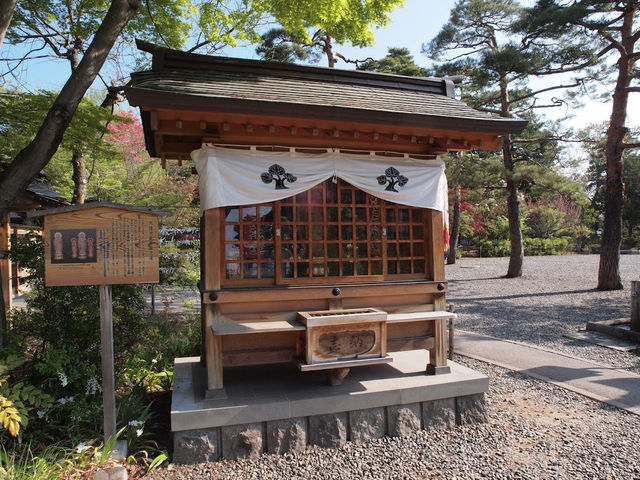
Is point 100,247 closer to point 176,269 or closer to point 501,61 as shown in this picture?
point 176,269

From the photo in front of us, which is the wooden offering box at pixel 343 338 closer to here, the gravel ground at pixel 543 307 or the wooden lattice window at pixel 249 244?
the wooden lattice window at pixel 249 244

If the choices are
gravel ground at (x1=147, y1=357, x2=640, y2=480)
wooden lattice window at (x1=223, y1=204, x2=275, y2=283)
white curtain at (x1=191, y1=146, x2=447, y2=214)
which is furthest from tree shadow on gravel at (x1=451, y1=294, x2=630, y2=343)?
wooden lattice window at (x1=223, y1=204, x2=275, y2=283)

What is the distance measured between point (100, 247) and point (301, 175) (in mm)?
2047

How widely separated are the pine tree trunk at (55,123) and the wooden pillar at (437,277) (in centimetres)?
410

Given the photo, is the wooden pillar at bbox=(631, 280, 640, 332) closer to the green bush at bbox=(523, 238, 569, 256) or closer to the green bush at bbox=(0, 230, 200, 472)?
the green bush at bbox=(0, 230, 200, 472)

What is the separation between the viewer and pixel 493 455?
3811 mm

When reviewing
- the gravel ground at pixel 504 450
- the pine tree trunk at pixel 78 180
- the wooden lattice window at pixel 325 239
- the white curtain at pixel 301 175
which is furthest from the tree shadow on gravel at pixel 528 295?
the pine tree trunk at pixel 78 180

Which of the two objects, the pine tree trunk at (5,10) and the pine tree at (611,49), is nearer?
the pine tree trunk at (5,10)

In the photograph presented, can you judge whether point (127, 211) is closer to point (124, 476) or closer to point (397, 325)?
point (124, 476)

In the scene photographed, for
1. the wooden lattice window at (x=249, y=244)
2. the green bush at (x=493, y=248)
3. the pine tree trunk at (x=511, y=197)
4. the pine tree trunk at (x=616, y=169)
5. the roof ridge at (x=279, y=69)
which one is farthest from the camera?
the green bush at (x=493, y=248)

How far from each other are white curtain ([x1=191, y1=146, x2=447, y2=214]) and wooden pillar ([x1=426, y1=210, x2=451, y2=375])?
0.20 meters

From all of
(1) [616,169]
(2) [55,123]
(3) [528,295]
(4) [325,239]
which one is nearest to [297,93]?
(4) [325,239]

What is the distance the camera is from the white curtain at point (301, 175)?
4.23 metres

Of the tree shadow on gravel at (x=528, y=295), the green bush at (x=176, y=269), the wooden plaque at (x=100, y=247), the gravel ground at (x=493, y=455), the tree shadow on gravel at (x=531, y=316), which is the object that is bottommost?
the gravel ground at (x=493, y=455)
